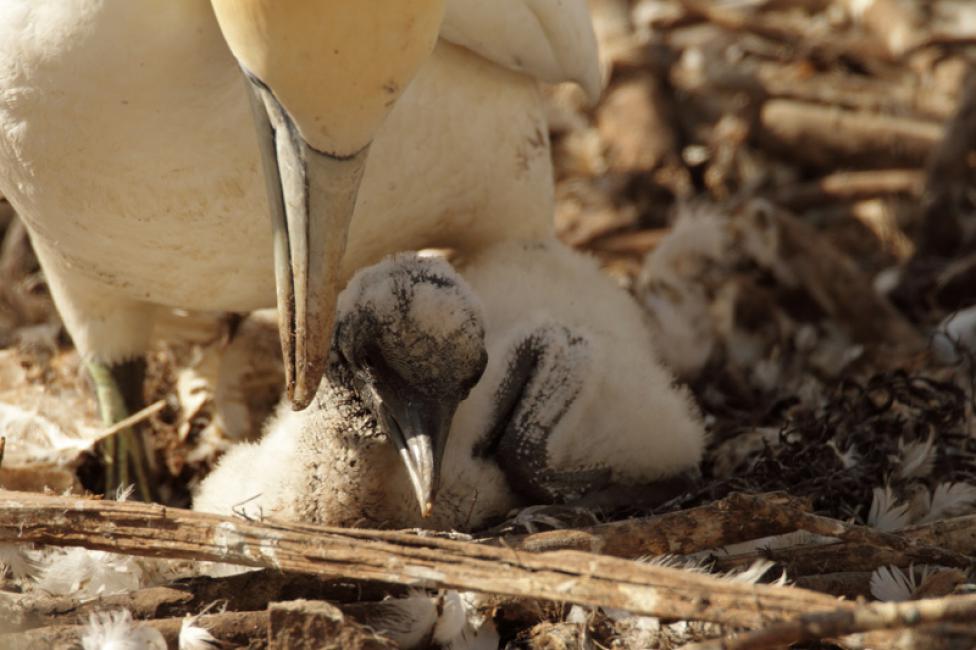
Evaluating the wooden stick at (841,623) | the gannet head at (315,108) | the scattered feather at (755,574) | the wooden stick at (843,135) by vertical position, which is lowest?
the wooden stick at (843,135)

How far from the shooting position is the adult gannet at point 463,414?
287 centimetres

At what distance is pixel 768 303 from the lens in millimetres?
4438

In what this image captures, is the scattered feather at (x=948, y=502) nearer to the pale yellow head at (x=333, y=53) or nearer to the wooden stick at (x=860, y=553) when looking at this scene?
the wooden stick at (x=860, y=553)

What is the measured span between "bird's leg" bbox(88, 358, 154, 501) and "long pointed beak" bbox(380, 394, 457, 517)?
1096 millimetres

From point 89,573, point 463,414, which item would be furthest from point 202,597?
point 463,414

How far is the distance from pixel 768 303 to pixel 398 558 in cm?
233

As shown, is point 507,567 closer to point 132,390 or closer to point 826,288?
point 132,390

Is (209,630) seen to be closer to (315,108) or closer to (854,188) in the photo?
(315,108)

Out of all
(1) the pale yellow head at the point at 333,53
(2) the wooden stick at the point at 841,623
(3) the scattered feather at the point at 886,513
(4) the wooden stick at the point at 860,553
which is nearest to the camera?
(2) the wooden stick at the point at 841,623

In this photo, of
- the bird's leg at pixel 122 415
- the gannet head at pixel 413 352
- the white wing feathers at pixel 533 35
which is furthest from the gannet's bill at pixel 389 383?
the bird's leg at pixel 122 415

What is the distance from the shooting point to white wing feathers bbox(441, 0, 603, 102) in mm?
3234

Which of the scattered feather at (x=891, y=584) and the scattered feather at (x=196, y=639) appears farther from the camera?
the scattered feather at (x=891, y=584)

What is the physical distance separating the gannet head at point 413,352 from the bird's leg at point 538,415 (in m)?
0.24

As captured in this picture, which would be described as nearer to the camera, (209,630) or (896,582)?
(209,630)
